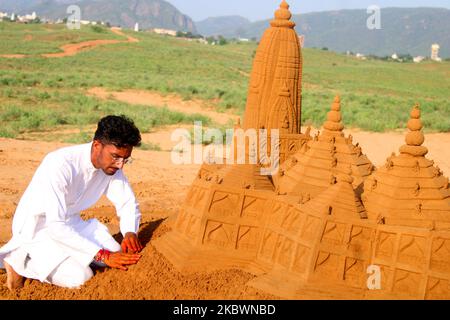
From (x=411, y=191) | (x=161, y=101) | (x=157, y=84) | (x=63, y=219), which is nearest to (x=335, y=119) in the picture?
(x=411, y=191)

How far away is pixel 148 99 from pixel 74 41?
108ft

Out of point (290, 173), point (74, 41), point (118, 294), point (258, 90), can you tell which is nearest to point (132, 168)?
point (258, 90)

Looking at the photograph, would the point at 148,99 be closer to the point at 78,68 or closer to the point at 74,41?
the point at 78,68

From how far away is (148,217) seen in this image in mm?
8367

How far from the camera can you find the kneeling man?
5.02m

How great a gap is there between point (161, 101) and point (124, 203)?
22763mm

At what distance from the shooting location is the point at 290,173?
6449mm

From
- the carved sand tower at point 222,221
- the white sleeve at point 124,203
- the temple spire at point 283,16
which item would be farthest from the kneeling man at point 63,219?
the temple spire at point 283,16

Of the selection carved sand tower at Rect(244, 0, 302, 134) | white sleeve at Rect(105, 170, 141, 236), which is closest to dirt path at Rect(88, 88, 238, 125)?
carved sand tower at Rect(244, 0, 302, 134)

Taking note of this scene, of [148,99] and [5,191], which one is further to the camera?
[148,99]

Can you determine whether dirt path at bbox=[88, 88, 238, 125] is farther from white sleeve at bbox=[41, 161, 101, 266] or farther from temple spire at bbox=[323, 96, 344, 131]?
white sleeve at bbox=[41, 161, 101, 266]

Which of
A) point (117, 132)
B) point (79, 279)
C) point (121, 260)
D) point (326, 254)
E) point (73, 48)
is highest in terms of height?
point (73, 48)

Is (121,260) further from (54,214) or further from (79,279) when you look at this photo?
(54,214)

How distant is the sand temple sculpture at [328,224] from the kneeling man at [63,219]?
2.94 ft
